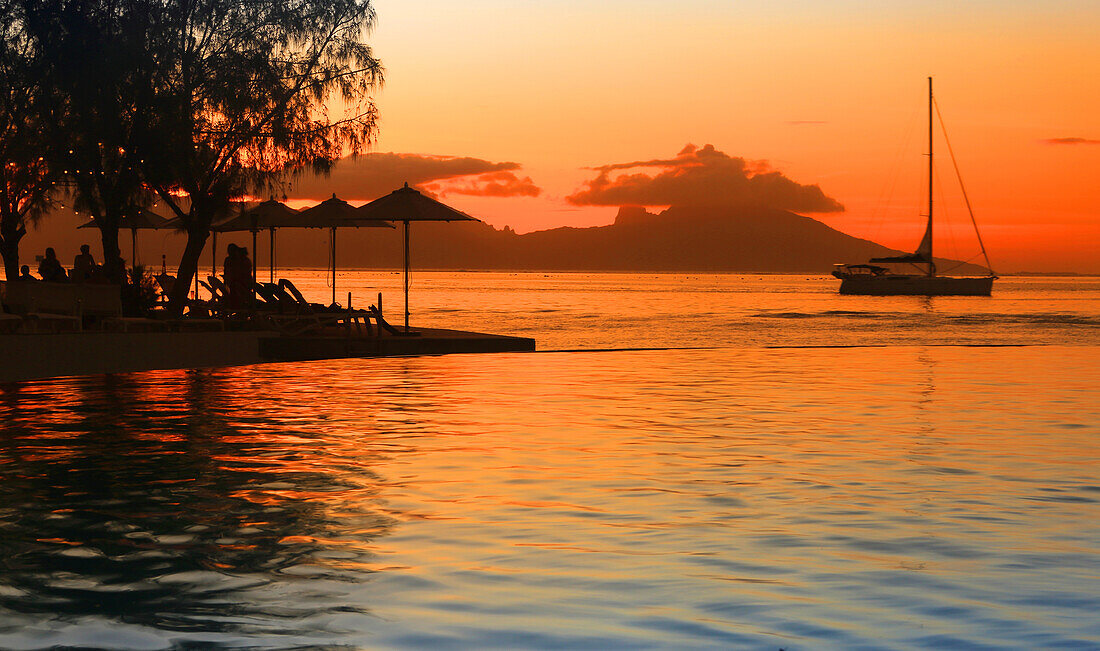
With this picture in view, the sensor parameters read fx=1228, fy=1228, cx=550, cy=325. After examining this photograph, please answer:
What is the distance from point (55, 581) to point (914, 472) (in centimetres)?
621

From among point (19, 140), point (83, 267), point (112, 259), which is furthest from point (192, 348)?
point (19, 140)

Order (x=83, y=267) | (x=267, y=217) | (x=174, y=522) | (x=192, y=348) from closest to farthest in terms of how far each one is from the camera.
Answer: (x=174, y=522) < (x=192, y=348) < (x=83, y=267) < (x=267, y=217)

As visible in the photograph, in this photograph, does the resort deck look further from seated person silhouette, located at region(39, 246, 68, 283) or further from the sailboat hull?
the sailboat hull

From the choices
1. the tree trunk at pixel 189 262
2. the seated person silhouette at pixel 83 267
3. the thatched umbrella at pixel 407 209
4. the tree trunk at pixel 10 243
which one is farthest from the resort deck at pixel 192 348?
the tree trunk at pixel 10 243

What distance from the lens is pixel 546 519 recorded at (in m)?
7.50

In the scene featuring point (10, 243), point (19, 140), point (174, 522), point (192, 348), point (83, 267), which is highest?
point (19, 140)

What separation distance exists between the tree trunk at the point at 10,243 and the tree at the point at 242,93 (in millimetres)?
7471

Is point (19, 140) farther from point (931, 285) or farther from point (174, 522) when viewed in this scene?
point (931, 285)

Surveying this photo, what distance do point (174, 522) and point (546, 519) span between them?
2.24 meters

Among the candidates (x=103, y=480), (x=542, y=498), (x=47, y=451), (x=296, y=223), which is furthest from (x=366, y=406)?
(x=296, y=223)

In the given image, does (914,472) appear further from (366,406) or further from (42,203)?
(42,203)

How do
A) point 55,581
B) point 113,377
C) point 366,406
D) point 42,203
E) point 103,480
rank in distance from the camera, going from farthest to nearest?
1. point 42,203
2. point 113,377
3. point 366,406
4. point 103,480
5. point 55,581

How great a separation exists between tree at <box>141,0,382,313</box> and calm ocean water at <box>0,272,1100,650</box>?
1124cm

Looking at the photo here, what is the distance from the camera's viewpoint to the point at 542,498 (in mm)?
8227
